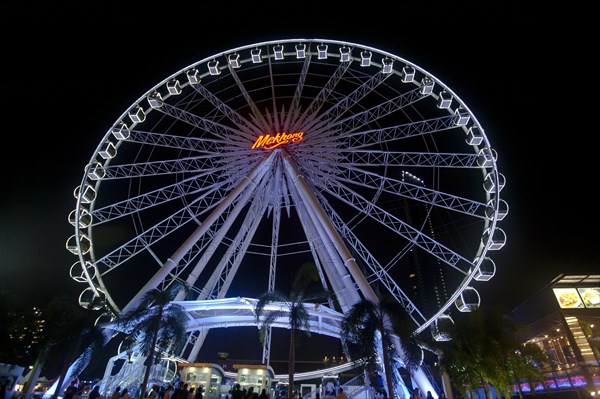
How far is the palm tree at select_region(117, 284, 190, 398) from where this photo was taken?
21594mm

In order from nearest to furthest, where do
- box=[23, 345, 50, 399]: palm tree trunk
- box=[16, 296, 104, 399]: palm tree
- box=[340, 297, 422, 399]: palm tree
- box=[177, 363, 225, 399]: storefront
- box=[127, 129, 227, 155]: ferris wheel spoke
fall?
1. box=[340, 297, 422, 399]: palm tree
2. box=[16, 296, 104, 399]: palm tree
3. box=[23, 345, 50, 399]: palm tree trunk
4. box=[127, 129, 227, 155]: ferris wheel spoke
5. box=[177, 363, 225, 399]: storefront

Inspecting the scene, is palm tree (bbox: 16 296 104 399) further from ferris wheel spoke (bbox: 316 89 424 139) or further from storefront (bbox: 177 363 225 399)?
ferris wheel spoke (bbox: 316 89 424 139)

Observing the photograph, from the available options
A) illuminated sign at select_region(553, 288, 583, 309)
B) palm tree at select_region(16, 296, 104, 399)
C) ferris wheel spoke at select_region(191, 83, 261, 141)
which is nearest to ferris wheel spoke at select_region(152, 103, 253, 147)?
ferris wheel spoke at select_region(191, 83, 261, 141)

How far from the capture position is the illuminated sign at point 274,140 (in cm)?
2520

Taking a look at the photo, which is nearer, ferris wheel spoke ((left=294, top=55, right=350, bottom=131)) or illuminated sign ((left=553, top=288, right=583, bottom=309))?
ferris wheel spoke ((left=294, top=55, right=350, bottom=131))

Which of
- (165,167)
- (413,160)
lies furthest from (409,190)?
(165,167)

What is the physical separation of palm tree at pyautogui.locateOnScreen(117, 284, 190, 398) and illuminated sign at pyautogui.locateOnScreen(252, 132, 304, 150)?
11.0 meters

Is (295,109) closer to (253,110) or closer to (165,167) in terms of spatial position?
(253,110)

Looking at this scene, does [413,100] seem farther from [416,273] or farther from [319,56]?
[416,273]

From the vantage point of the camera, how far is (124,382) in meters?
24.2

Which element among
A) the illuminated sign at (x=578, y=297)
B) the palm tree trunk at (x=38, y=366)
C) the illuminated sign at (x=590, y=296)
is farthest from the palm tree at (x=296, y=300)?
the illuminated sign at (x=590, y=296)

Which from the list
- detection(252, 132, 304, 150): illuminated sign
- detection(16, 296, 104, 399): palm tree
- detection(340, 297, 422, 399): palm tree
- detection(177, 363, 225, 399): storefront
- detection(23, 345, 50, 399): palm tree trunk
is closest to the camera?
detection(340, 297, 422, 399): palm tree

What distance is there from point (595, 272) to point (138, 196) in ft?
144

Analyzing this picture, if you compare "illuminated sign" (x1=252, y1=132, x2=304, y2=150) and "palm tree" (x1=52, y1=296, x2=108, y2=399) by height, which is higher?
"illuminated sign" (x1=252, y1=132, x2=304, y2=150)
